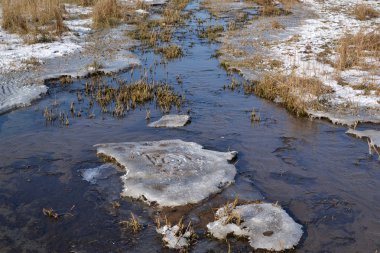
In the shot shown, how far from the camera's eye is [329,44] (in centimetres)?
1309

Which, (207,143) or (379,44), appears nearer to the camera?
(207,143)

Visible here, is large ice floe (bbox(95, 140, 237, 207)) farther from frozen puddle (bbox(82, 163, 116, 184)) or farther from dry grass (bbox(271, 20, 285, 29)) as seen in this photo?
dry grass (bbox(271, 20, 285, 29))

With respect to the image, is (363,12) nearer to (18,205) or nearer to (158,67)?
(158,67)

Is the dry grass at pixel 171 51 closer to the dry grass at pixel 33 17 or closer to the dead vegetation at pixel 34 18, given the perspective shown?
the dead vegetation at pixel 34 18

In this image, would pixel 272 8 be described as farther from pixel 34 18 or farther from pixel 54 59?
pixel 54 59

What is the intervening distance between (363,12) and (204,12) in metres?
6.60

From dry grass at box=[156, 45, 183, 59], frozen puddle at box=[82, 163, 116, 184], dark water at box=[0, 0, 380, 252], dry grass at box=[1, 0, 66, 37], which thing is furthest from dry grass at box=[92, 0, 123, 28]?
frozen puddle at box=[82, 163, 116, 184]

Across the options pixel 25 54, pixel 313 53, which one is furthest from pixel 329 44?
pixel 25 54

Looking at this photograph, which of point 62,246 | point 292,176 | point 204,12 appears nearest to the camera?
point 62,246

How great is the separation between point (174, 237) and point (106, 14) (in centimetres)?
1303

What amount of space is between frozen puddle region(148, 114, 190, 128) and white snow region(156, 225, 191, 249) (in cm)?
320

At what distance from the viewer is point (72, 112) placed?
27.7 feet

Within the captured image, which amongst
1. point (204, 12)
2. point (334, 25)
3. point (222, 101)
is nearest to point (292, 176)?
Result: point (222, 101)

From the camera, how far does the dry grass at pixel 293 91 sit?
28.7ft
